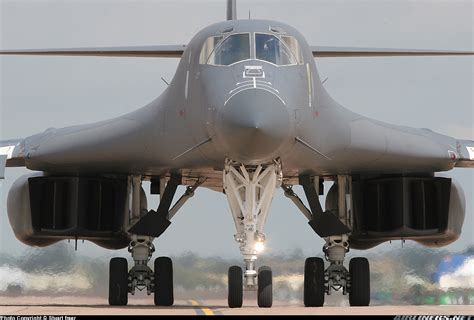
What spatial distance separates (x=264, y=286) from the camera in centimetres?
1892

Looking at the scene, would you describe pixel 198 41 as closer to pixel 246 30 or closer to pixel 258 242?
pixel 246 30

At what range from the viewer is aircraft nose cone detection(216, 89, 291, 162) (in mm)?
17375

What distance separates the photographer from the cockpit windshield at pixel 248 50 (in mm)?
18562

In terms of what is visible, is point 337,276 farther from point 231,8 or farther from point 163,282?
point 231,8

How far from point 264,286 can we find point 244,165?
5.82ft

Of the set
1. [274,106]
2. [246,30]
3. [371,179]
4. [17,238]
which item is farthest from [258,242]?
[17,238]

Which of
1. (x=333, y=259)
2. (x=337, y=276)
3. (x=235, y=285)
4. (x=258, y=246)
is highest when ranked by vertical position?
(x=333, y=259)

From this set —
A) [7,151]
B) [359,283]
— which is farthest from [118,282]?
[359,283]

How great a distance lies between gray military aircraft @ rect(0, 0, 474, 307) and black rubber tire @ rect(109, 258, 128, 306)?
2 centimetres

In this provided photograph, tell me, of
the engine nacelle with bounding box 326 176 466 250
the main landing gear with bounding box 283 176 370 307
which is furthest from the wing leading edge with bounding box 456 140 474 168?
the main landing gear with bounding box 283 176 370 307

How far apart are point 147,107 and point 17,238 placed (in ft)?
13.9

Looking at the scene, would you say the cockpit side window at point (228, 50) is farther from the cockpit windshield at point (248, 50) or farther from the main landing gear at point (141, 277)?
the main landing gear at point (141, 277)

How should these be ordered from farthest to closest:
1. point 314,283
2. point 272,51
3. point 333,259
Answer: point 333,259 → point 314,283 → point 272,51

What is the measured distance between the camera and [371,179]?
22.8 metres
